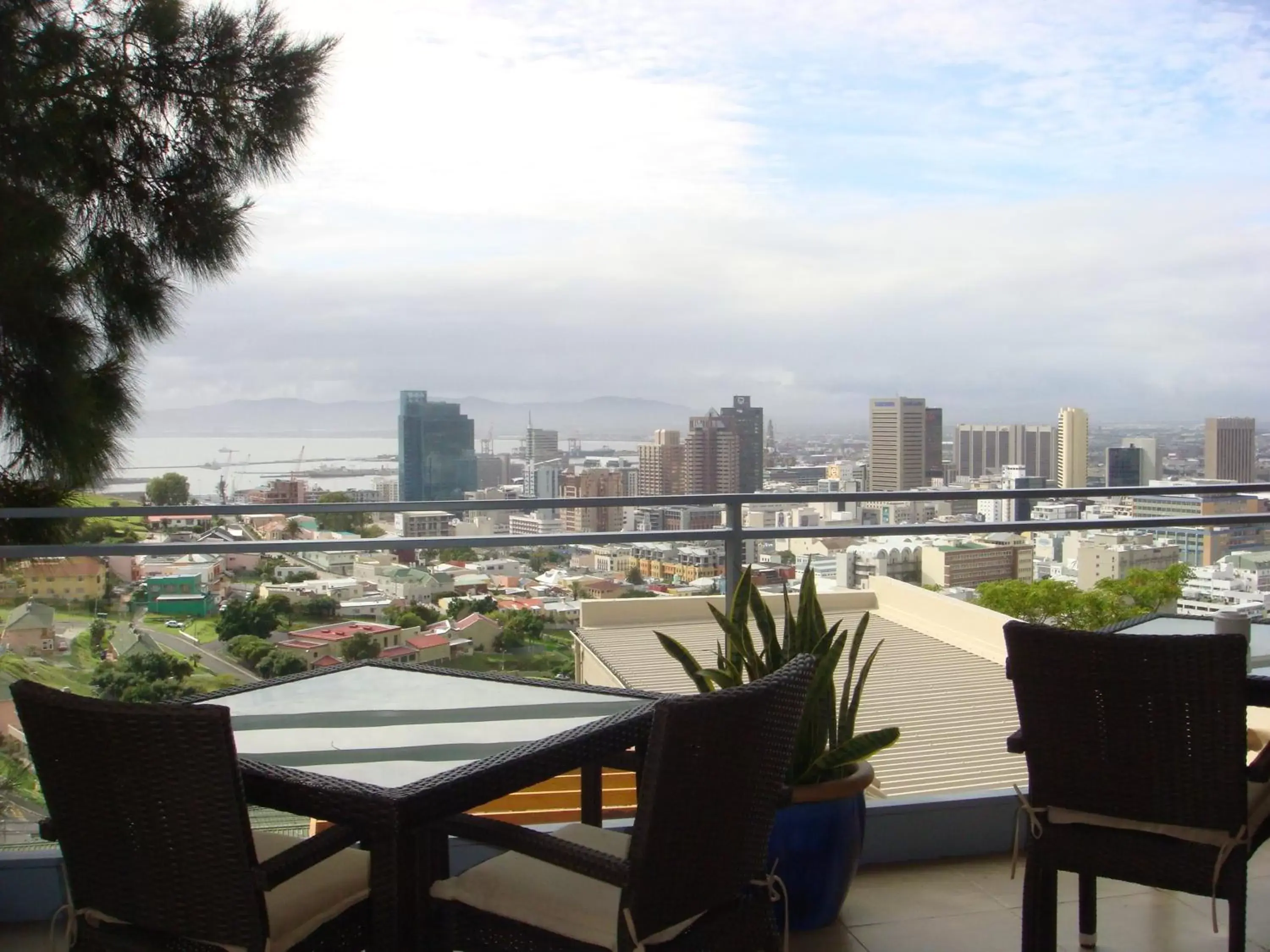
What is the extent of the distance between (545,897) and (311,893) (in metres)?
0.41

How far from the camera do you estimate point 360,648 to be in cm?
325

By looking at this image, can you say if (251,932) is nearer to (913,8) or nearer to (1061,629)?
(1061,629)

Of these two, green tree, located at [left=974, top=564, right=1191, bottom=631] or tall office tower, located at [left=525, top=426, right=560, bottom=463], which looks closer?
green tree, located at [left=974, top=564, right=1191, bottom=631]

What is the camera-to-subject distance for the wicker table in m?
1.93

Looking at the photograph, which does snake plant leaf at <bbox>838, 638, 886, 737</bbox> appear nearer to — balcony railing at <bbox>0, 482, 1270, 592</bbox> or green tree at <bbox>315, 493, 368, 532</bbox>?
balcony railing at <bbox>0, 482, 1270, 592</bbox>

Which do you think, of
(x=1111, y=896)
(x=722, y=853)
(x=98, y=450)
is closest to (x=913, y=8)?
(x=98, y=450)

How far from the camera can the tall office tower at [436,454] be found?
10.1 meters

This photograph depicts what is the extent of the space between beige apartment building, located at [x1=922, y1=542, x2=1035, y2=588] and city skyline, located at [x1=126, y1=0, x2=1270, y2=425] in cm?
1068

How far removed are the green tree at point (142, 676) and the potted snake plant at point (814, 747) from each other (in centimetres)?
151

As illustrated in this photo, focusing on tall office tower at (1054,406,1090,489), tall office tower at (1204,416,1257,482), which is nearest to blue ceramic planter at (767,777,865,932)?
tall office tower at (1054,406,1090,489)

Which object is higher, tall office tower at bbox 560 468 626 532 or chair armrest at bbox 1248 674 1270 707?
tall office tower at bbox 560 468 626 532

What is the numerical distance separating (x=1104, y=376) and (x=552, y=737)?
86.5 feet

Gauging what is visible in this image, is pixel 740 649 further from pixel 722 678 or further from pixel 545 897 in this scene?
pixel 545 897

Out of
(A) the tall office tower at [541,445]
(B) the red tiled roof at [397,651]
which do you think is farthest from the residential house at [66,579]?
(A) the tall office tower at [541,445]
